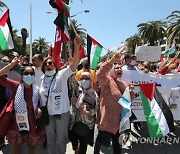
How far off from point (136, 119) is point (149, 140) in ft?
2.60

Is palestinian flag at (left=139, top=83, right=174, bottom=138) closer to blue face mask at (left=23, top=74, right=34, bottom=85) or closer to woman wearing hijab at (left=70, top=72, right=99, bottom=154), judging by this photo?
woman wearing hijab at (left=70, top=72, right=99, bottom=154)

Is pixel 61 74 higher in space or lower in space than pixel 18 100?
higher

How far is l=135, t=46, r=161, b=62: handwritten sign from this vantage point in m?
10.0

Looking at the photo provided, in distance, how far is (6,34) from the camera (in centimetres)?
549

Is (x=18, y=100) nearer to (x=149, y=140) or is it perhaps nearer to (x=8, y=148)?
(x=8, y=148)

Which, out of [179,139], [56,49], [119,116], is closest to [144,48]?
[179,139]

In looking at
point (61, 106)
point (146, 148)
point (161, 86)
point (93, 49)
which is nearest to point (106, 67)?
point (61, 106)

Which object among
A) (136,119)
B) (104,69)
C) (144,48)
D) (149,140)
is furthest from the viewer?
(144,48)

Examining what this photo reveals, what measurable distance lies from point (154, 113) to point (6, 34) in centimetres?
305

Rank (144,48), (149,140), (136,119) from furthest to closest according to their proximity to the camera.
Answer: (144,48) → (149,140) → (136,119)

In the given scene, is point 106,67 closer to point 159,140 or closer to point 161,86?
point 161,86

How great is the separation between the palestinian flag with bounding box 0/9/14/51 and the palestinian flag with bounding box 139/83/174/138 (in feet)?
8.25

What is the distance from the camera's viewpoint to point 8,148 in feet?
18.9

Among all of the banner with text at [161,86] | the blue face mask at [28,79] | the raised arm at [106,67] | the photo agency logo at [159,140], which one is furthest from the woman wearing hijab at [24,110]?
the photo agency logo at [159,140]
